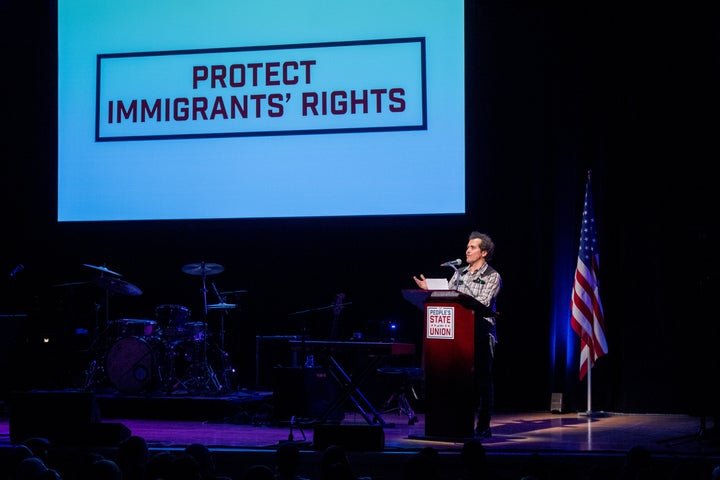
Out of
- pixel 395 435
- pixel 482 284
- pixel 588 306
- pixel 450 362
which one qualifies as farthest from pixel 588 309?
pixel 395 435

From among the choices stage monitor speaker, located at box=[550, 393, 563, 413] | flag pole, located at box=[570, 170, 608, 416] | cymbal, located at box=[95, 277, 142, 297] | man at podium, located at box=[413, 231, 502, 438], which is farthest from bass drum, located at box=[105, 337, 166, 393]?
flag pole, located at box=[570, 170, 608, 416]

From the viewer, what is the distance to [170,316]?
345 inches

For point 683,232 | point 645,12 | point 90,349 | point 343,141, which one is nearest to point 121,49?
point 343,141

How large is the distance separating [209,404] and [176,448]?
2064mm

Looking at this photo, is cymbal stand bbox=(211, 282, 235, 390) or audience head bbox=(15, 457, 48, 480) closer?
audience head bbox=(15, 457, 48, 480)

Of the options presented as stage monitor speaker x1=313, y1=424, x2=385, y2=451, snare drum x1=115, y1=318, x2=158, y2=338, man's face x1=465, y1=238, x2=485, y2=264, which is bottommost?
stage monitor speaker x1=313, y1=424, x2=385, y2=451

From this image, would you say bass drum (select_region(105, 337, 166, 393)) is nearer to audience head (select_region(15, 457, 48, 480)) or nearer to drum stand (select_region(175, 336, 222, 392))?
drum stand (select_region(175, 336, 222, 392))

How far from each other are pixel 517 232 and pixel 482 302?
7.21 feet

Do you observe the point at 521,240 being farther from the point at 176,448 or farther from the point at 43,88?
the point at 43,88

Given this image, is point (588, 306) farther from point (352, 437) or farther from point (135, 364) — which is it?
point (135, 364)

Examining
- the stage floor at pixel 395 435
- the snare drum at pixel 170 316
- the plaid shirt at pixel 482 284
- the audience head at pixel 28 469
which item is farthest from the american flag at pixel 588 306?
the audience head at pixel 28 469

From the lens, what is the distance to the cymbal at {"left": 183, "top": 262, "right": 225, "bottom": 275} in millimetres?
8539

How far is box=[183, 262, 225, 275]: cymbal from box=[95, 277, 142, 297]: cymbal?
0.59m

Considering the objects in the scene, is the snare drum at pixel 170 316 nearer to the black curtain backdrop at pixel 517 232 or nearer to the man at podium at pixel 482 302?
the black curtain backdrop at pixel 517 232
